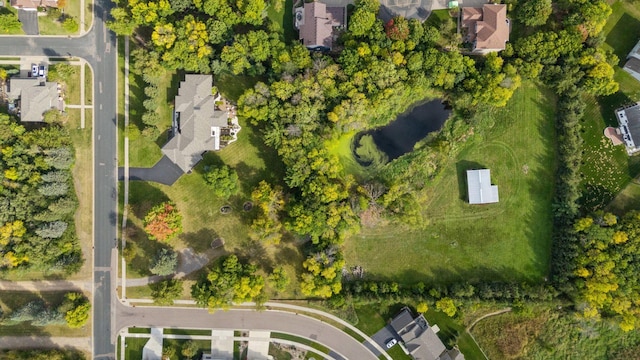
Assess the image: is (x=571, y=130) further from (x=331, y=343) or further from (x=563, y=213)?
(x=331, y=343)

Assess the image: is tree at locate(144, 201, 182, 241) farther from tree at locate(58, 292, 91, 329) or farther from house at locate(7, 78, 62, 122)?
house at locate(7, 78, 62, 122)

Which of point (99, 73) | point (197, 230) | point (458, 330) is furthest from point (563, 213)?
point (99, 73)

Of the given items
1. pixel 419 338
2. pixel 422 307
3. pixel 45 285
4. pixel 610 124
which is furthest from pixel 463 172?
pixel 45 285

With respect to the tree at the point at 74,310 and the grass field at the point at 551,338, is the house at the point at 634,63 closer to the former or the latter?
the grass field at the point at 551,338

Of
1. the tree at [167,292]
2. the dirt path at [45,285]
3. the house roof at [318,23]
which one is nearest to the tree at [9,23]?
the dirt path at [45,285]

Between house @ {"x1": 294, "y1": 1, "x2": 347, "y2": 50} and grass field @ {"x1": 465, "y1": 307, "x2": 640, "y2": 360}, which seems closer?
house @ {"x1": 294, "y1": 1, "x2": 347, "y2": 50}

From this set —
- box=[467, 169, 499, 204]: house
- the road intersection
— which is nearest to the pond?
box=[467, 169, 499, 204]: house
